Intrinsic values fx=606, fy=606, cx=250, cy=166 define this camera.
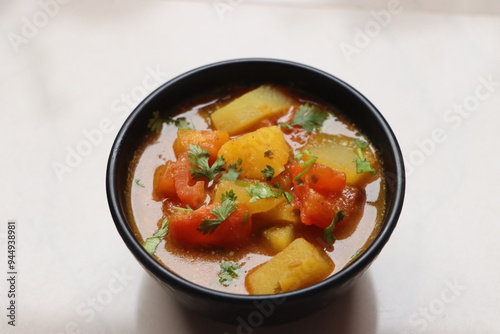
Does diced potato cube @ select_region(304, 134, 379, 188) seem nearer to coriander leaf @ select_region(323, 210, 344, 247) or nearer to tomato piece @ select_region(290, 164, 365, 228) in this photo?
tomato piece @ select_region(290, 164, 365, 228)

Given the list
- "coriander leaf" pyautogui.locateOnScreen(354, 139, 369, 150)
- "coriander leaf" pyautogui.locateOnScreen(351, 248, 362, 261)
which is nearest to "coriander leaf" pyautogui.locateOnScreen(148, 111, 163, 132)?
"coriander leaf" pyautogui.locateOnScreen(354, 139, 369, 150)

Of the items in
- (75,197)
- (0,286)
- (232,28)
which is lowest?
(0,286)

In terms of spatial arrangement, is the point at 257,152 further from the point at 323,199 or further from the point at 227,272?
the point at 227,272

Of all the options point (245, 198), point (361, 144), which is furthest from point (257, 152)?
point (361, 144)

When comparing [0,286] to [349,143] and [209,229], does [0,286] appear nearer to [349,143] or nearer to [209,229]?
[209,229]

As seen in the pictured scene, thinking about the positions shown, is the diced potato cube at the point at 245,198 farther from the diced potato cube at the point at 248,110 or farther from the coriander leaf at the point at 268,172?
the diced potato cube at the point at 248,110

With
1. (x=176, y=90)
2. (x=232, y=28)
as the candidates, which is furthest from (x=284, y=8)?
(x=176, y=90)

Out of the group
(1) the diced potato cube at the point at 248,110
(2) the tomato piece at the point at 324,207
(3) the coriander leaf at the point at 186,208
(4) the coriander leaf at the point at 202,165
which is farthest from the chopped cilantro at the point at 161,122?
(2) the tomato piece at the point at 324,207
